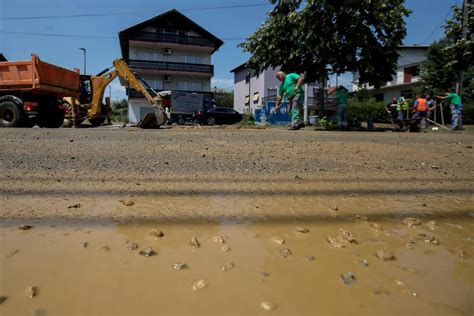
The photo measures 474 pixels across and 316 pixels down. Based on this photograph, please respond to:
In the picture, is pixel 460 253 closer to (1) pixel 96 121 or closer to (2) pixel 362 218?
(2) pixel 362 218

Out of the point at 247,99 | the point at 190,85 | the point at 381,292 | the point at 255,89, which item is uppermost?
Result: the point at 190,85

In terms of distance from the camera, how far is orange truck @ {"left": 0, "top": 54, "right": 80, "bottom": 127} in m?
13.3

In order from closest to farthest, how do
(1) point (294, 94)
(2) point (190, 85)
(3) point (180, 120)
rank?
(1) point (294, 94) < (3) point (180, 120) < (2) point (190, 85)

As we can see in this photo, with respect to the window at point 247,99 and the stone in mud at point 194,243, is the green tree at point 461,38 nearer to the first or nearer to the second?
the stone in mud at point 194,243

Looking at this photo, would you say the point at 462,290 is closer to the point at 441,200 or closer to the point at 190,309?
the point at 190,309

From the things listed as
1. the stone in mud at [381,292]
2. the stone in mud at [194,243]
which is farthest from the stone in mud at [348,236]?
the stone in mud at [194,243]

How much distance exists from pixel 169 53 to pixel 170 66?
7.02 feet

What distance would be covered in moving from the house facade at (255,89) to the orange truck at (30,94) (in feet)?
74.1

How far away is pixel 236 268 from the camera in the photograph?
2.01m

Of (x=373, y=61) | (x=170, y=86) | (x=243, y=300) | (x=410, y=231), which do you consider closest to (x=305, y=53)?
(x=373, y=61)

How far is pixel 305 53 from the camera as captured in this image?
17312 mm

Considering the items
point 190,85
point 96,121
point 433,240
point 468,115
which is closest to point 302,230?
point 433,240

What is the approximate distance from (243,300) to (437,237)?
5.18 ft

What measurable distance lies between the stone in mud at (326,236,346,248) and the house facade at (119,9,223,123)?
44.1 m
